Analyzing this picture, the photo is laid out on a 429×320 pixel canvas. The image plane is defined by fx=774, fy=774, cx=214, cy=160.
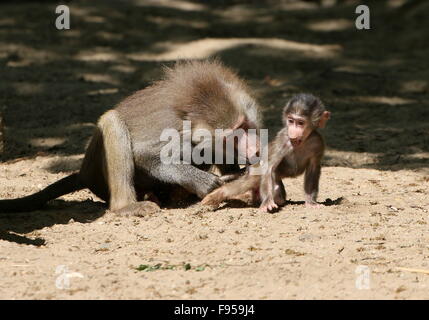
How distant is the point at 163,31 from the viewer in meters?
14.8

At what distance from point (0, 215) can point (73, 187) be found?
0.77 metres

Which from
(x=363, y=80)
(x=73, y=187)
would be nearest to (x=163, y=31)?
(x=363, y=80)

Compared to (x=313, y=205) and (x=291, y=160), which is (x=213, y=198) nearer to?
(x=291, y=160)

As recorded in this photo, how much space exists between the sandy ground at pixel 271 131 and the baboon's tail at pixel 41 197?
138mm

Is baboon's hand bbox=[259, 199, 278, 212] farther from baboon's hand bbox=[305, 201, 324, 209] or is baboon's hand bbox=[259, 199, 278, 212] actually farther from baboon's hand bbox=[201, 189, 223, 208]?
baboon's hand bbox=[201, 189, 223, 208]

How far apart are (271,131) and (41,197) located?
3.59 meters

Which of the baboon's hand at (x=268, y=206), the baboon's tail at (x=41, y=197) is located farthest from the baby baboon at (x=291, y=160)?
the baboon's tail at (x=41, y=197)

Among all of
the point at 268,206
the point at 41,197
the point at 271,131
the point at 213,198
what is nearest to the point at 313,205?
the point at 268,206

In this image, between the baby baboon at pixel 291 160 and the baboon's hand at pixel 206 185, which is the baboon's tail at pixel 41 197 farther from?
the baby baboon at pixel 291 160

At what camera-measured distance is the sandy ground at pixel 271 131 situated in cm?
475

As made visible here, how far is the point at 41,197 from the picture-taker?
6.93 m

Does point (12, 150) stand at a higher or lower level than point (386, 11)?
lower

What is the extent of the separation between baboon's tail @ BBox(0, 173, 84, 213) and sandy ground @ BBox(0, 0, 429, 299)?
138 mm

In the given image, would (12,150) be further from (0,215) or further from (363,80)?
(363,80)
